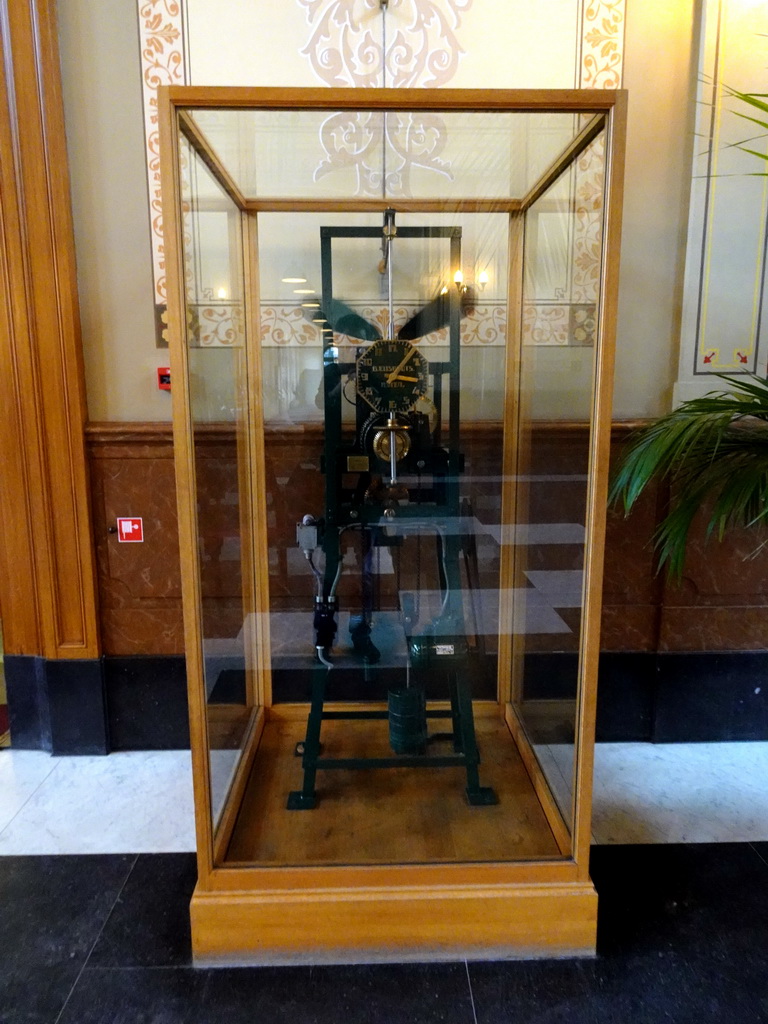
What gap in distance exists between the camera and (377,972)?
1.42 m

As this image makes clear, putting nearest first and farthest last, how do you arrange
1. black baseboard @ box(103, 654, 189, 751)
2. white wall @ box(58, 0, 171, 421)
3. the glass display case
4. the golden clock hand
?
the glass display case < the golden clock hand < white wall @ box(58, 0, 171, 421) < black baseboard @ box(103, 654, 189, 751)

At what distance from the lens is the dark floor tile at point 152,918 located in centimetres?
146

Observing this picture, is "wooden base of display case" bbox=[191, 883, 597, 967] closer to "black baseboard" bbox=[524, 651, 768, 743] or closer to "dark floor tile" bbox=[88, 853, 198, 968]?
"dark floor tile" bbox=[88, 853, 198, 968]

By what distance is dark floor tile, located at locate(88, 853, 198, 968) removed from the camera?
146 centimetres

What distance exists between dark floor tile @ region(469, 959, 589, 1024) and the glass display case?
0.04 meters

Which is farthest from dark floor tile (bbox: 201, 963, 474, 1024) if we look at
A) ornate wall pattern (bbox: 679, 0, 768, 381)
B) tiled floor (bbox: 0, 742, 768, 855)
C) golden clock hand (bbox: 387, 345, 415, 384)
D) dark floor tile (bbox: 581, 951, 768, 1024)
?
ornate wall pattern (bbox: 679, 0, 768, 381)

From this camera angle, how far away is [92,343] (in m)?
2.08

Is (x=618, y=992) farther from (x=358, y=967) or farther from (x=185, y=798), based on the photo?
(x=185, y=798)

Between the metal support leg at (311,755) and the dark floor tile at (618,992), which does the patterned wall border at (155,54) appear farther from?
the dark floor tile at (618,992)

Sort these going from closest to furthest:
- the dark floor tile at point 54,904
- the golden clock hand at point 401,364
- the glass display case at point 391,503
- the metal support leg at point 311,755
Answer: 1. the glass display case at point 391,503
2. the dark floor tile at point 54,904
3. the golden clock hand at point 401,364
4. the metal support leg at point 311,755

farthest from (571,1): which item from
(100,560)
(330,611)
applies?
(100,560)

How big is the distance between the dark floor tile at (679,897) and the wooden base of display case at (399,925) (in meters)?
0.15

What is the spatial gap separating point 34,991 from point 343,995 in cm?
63

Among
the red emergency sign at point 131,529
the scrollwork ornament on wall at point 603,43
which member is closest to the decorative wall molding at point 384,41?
the scrollwork ornament on wall at point 603,43
